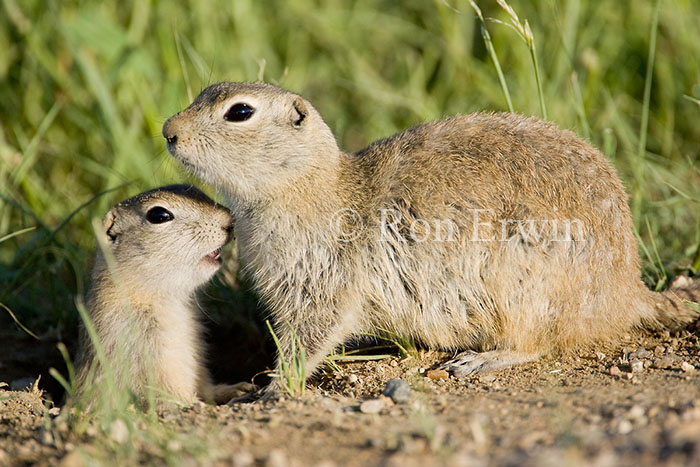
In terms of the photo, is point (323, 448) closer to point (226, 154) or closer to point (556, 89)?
point (226, 154)

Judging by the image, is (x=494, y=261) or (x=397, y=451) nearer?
(x=397, y=451)

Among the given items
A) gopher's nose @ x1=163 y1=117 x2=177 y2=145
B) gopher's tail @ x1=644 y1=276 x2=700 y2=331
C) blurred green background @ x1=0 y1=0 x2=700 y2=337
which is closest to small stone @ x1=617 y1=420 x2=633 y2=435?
gopher's tail @ x1=644 y1=276 x2=700 y2=331

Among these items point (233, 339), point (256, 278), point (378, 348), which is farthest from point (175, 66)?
point (378, 348)

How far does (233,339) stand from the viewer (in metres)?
5.43

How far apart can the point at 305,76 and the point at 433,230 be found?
4.08m

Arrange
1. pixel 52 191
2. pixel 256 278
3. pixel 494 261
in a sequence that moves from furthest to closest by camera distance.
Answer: pixel 52 191 < pixel 256 278 < pixel 494 261

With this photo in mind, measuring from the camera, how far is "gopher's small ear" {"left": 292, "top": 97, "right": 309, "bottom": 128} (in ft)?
14.5

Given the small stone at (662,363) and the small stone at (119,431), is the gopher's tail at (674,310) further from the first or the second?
the small stone at (119,431)

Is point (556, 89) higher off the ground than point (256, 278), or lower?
higher

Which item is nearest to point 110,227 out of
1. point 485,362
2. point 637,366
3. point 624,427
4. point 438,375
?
point 438,375

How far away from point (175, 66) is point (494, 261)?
4.09m

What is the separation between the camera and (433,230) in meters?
4.11

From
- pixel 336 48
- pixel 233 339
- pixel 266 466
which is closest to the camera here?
pixel 266 466

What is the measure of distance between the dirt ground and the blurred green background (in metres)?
2.08
